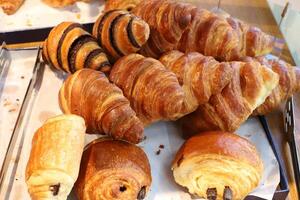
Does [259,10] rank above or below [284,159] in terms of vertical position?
above

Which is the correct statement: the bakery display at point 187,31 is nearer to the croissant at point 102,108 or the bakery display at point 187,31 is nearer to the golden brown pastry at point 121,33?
the golden brown pastry at point 121,33

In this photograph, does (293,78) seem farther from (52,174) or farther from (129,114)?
(52,174)

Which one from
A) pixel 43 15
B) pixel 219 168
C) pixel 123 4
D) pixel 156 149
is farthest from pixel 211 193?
pixel 43 15

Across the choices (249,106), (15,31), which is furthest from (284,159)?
(15,31)

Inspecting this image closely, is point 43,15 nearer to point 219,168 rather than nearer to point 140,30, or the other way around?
point 140,30

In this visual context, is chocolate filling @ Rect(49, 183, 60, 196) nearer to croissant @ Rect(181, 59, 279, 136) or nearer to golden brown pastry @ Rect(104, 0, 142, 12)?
croissant @ Rect(181, 59, 279, 136)
